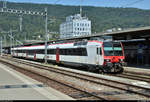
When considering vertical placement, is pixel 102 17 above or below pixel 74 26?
above

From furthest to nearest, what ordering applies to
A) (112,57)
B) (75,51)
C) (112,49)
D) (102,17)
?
(102,17) < (75,51) < (112,49) < (112,57)

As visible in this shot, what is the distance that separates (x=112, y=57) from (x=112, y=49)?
0.72m

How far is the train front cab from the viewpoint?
16.0 m

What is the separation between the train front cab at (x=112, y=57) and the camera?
631 inches

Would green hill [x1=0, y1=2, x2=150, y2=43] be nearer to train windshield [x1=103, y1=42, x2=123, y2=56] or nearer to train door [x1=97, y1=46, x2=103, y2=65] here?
train windshield [x1=103, y1=42, x2=123, y2=56]

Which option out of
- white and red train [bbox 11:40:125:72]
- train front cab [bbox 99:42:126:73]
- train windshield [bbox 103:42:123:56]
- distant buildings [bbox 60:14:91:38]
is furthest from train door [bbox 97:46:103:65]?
distant buildings [bbox 60:14:91:38]

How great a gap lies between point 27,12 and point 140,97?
1865 cm

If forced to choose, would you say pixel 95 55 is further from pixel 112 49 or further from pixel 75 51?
pixel 75 51

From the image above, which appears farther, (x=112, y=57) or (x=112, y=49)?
(x=112, y=49)

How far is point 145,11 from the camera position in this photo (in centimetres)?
13550

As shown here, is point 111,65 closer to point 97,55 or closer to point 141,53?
point 97,55

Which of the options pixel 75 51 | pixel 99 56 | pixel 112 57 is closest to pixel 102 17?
pixel 75 51

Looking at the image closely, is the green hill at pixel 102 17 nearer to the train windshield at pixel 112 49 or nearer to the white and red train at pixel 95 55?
the white and red train at pixel 95 55

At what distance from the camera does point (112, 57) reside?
1633cm
